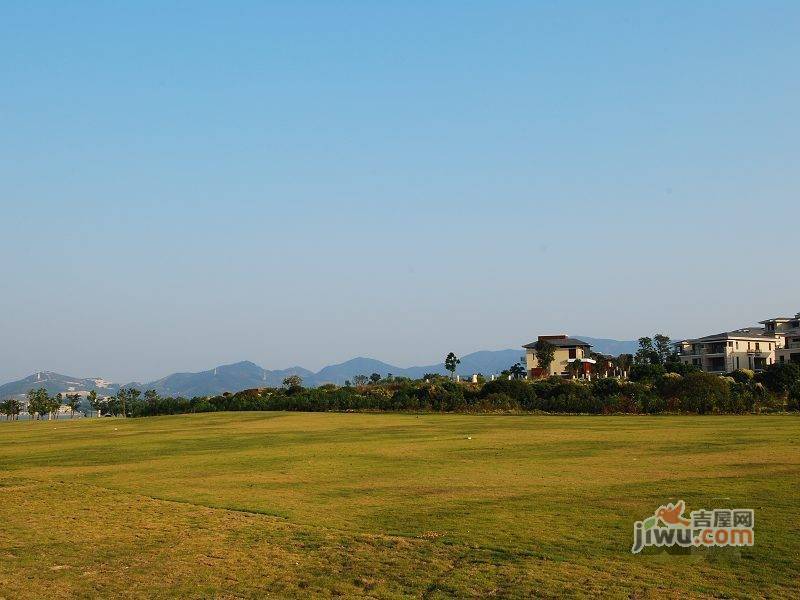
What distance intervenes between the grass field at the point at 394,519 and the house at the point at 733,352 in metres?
95.5

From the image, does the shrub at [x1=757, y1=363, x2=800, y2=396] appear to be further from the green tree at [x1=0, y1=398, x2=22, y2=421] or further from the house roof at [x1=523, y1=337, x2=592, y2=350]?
the green tree at [x1=0, y1=398, x2=22, y2=421]

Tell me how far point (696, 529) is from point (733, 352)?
118 m

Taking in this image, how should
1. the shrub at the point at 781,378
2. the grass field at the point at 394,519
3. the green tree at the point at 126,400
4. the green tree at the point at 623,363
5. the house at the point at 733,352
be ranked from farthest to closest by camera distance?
1. the green tree at the point at 126,400
2. the green tree at the point at 623,363
3. the house at the point at 733,352
4. the shrub at the point at 781,378
5. the grass field at the point at 394,519

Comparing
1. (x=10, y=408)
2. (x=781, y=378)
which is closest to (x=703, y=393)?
(x=781, y=378)

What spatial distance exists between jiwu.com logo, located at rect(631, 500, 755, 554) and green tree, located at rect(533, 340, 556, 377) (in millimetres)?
112351

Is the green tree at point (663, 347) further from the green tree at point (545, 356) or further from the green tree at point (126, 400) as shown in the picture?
the green tree at point (126, 400)

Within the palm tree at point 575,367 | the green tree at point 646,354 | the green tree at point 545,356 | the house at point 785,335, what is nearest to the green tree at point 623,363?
the green tree at point 646,354

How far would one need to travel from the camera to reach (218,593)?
483 inches

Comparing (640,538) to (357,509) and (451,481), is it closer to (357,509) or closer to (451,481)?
(357,509)

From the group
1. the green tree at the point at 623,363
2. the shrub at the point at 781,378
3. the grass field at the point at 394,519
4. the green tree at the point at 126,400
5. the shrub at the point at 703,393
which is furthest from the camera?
the green tree at the point at 126,400

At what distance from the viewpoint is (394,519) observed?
17.5m

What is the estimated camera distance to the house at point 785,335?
126375 mm

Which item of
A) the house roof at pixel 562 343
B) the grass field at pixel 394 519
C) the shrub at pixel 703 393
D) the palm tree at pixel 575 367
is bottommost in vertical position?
the grass field at pixel 394 519

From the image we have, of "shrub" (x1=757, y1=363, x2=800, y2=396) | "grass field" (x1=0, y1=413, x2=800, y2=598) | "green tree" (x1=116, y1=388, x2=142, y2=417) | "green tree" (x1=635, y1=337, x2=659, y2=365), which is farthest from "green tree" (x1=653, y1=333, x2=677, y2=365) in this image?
"grass field" (x1=0, y1=413, x2=800, y2=598)
